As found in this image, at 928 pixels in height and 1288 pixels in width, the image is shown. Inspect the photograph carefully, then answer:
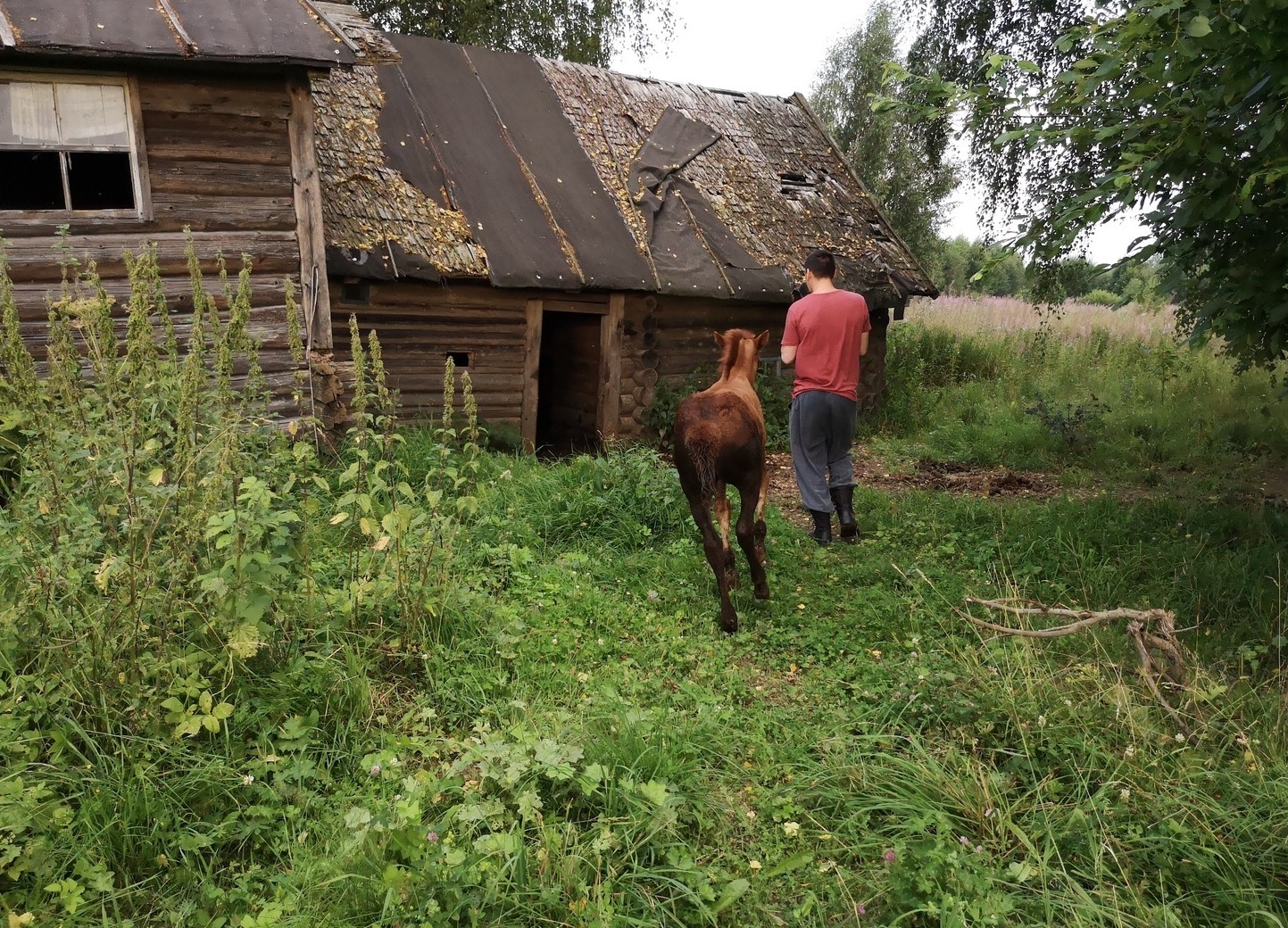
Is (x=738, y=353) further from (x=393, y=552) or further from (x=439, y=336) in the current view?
(x=439, y=336)

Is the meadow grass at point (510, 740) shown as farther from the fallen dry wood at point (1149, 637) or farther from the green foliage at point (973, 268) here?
the green foliage at point (973, 268)

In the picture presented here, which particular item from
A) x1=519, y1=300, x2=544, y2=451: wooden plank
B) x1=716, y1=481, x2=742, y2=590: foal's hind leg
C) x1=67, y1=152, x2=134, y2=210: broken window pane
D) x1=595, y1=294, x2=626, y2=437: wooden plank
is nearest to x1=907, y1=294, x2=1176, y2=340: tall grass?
x1=595, y1=294, x2=626, y2=437: wooden plank

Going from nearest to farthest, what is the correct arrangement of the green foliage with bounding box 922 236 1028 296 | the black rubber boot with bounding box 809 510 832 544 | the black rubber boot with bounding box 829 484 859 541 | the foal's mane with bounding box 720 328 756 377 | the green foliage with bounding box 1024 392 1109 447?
1. the green foliage with bounding box 922 236 1028 296
2. the foal's mane with bounding box 720 328 756 377
3. the black rubber boot with bounding box 809 510 832 544
4. the black rubber boot with bounding box 829 484 859 541
5. the green foliage with bounding box 1024 392 1109 447

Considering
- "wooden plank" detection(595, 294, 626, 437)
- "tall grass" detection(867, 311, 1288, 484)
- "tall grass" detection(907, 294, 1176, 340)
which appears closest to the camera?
"tall grass" detection(867, 311, 1288, 484)

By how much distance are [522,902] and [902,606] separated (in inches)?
127

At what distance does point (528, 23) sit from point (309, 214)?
1396cm

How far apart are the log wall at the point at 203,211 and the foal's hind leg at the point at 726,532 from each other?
410 cm

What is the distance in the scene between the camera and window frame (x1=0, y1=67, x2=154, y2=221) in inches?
256

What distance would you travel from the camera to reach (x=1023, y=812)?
319cm

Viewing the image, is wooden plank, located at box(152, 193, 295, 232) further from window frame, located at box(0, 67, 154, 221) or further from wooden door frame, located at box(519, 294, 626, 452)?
wooden door frame, located at box(519, 294, 626, 452)

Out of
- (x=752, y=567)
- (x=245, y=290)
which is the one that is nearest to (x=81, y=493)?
(x=245, y=290)

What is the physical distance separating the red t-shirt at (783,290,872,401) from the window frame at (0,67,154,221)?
5.53m

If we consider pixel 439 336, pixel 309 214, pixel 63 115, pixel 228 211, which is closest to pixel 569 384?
pixel 439 336

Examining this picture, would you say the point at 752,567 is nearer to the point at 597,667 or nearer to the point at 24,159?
the point at 597,667
